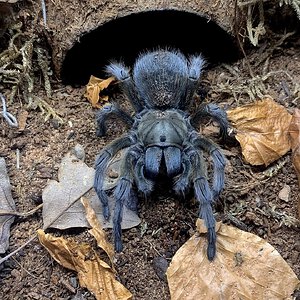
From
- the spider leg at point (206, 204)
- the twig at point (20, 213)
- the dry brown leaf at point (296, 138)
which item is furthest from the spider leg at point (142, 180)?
the dry brown leaf at point (296, 138)

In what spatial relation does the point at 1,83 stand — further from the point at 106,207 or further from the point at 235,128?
the point at 235,128

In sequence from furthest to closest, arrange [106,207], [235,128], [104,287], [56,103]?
[56,103] < [235,128] < [106,207] < [104,287]

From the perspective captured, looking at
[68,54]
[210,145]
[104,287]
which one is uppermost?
[68,54]

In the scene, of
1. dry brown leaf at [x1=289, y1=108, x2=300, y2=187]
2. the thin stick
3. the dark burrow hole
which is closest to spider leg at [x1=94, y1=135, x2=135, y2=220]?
the thin stick

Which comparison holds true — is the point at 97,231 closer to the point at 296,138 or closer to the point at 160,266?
the point at 160,266

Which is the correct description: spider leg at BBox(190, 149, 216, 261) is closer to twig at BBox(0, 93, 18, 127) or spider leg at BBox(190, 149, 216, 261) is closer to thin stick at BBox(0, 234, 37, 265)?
→ thin stick at BBox(0, 234, 37, 265)

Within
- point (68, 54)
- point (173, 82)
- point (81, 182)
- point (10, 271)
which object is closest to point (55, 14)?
point (68, 54)
